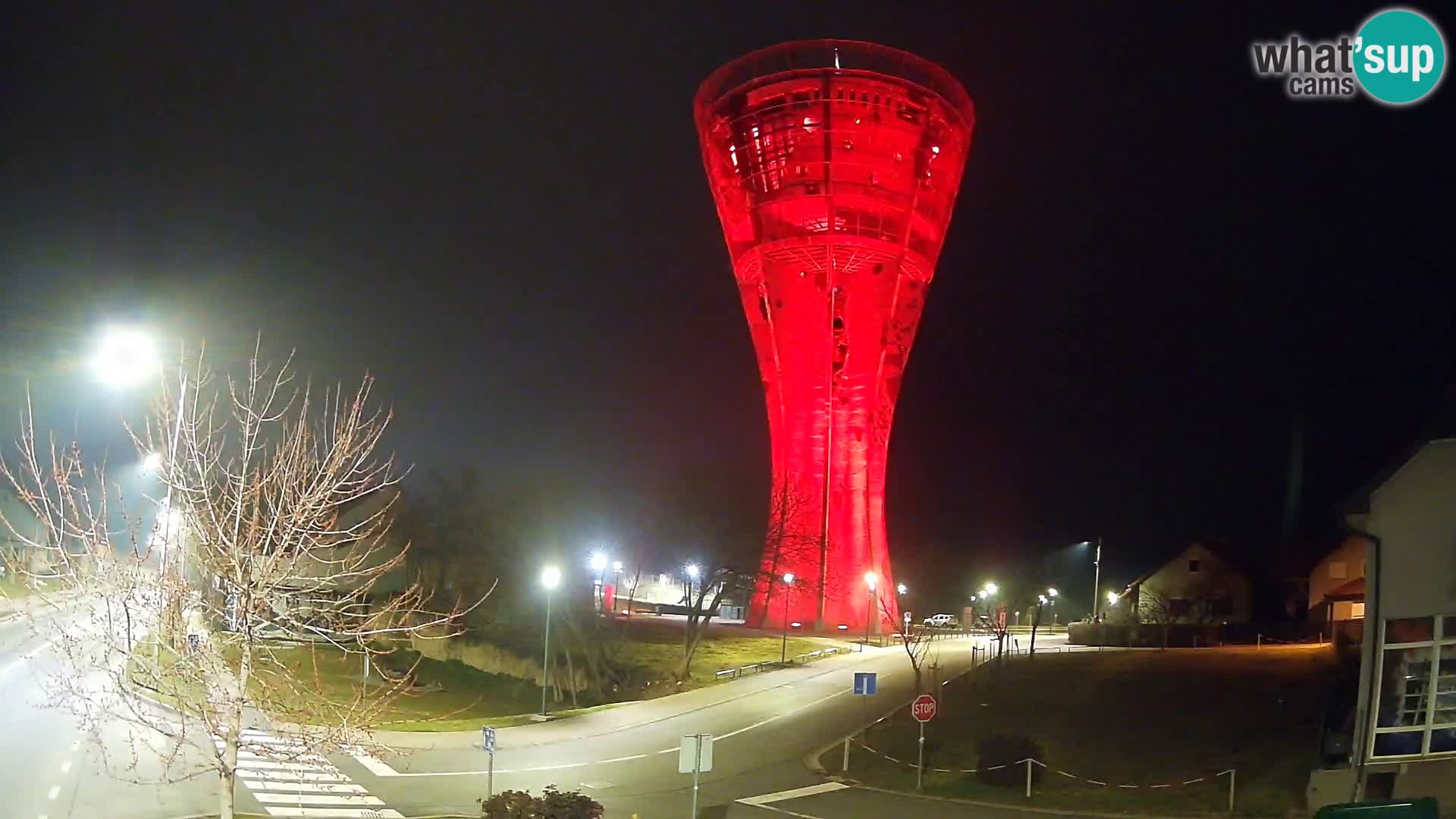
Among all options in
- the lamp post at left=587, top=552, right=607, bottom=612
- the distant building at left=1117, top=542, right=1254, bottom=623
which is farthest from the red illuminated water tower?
the distant building at left=1117, top=542, right=1254, bottom=623

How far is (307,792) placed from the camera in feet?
63.6

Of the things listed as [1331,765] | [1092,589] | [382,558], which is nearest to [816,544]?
[382,558]

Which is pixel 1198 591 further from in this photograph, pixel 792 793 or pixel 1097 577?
pixel 792 793

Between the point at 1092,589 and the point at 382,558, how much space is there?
65.4 metres

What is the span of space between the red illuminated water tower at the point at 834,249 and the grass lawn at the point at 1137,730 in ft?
45.6

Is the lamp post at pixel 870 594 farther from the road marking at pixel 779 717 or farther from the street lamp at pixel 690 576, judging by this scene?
the road marking at pixel 779 717

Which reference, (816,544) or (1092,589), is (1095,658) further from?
(1092,589)

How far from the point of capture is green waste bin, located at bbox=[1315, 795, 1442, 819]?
11.3 metres

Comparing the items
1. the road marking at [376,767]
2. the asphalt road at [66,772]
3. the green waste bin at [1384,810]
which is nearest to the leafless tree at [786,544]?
the road marking at [376,767]

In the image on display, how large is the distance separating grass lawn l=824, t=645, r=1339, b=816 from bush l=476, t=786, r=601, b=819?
10.4 meters

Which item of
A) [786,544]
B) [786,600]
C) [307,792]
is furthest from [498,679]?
[307,792]

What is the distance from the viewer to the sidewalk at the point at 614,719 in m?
25.5

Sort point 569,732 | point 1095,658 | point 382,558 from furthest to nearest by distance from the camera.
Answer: point 382,558 → point 1095,658 → point 569,732

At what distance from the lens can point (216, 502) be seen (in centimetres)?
1195
